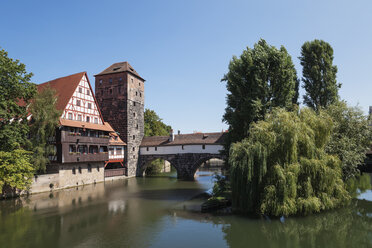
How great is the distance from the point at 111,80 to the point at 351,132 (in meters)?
33.3

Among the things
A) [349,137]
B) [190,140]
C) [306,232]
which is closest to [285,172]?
[306,232]

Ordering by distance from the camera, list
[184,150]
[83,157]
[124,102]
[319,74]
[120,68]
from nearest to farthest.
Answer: [319,74] < [83,157] < [184,150] < [124,102] < [120,68]

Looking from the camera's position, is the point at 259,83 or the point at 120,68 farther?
the point at 120,68

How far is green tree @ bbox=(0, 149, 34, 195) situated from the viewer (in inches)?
855

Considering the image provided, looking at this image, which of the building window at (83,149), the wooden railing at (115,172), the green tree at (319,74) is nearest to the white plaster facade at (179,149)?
the wooden railing at (115,172)

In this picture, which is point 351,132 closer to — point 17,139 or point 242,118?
point 242,118

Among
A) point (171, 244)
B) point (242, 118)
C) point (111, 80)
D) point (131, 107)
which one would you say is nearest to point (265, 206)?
point (171, 244)

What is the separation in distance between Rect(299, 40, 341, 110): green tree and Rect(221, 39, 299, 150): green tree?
6105 millimetres

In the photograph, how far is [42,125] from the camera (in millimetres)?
26766

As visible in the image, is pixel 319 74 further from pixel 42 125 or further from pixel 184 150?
pixel 42 125

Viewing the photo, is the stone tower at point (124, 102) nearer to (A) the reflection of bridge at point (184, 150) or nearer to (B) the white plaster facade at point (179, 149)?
(A) the reflection of bridge at point (184, 150)

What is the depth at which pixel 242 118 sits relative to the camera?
24.7 metres

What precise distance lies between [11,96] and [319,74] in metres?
30.2

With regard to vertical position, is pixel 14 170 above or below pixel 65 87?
below
